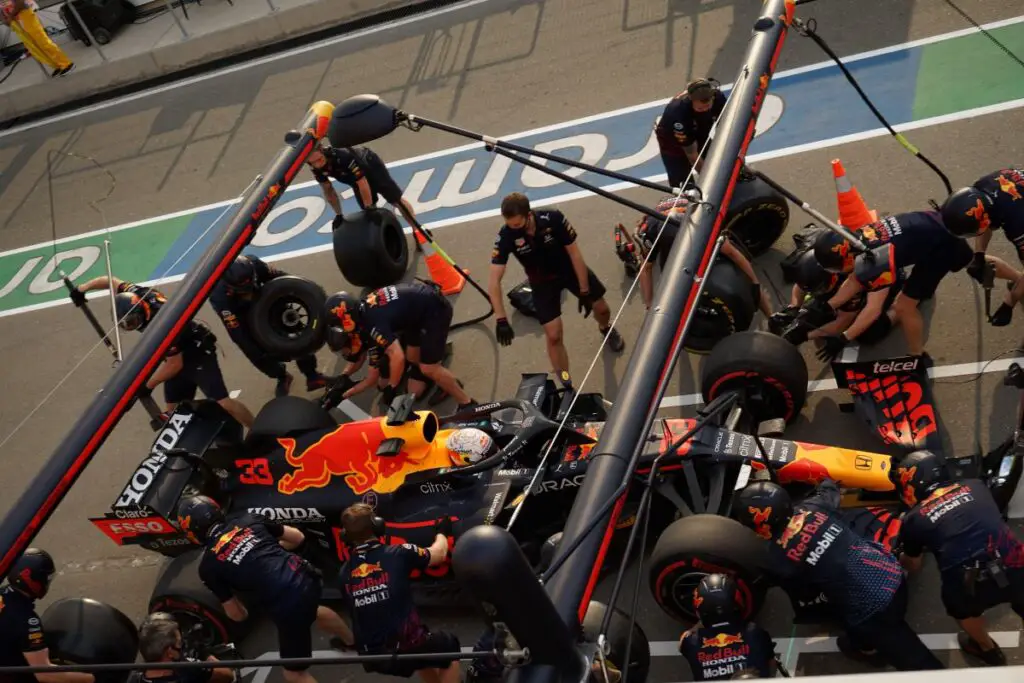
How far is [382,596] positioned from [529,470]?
4.82 ft

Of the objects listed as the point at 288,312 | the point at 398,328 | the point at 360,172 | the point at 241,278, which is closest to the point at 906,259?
the point at 398,328

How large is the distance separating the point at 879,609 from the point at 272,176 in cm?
550

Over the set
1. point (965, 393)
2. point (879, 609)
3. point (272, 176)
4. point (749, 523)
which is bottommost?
point (965, 393)

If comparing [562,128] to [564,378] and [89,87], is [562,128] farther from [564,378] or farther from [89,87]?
[89,87]

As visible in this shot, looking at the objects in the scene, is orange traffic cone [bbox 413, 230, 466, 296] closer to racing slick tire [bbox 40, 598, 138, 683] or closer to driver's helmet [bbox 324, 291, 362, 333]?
driver's helmet [bbox 324, 291, 362, 333]

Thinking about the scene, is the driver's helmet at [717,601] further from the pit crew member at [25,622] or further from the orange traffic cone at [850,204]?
the orange traffic cone at [850,204]

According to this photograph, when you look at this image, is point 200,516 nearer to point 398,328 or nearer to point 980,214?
point 398,328

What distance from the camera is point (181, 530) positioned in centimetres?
752

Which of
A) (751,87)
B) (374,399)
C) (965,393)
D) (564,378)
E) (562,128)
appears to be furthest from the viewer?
(562,128)

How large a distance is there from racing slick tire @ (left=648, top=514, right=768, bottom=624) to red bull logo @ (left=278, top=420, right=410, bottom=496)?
211 cm

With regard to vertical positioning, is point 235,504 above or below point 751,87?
below

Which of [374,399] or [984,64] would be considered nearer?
[374,399]

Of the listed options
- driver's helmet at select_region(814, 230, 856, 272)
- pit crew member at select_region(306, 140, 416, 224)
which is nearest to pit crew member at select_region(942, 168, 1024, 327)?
driver's helmet at select_region(814, 230, 856, 272)

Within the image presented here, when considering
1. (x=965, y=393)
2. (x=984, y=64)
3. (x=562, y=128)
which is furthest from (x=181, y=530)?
(x=984, y=64)
